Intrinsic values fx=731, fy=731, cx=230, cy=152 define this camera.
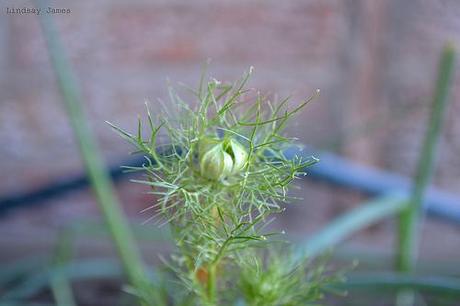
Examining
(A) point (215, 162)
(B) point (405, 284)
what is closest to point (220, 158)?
(A) point (215, 162)

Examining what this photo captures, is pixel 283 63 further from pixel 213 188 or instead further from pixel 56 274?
pixel 213 188

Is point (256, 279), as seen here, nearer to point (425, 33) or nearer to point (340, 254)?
point (340, 254)

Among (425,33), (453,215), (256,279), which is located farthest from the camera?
(425,33)

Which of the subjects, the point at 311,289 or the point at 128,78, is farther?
the point at 128,78

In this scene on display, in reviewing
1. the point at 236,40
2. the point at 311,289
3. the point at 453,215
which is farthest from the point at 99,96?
the point at 311,289

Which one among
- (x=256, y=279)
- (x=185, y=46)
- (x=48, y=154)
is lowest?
(x=256, y=279)

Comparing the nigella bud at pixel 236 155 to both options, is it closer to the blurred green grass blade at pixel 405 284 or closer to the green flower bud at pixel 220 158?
the green flower bud at pixel 220 158
